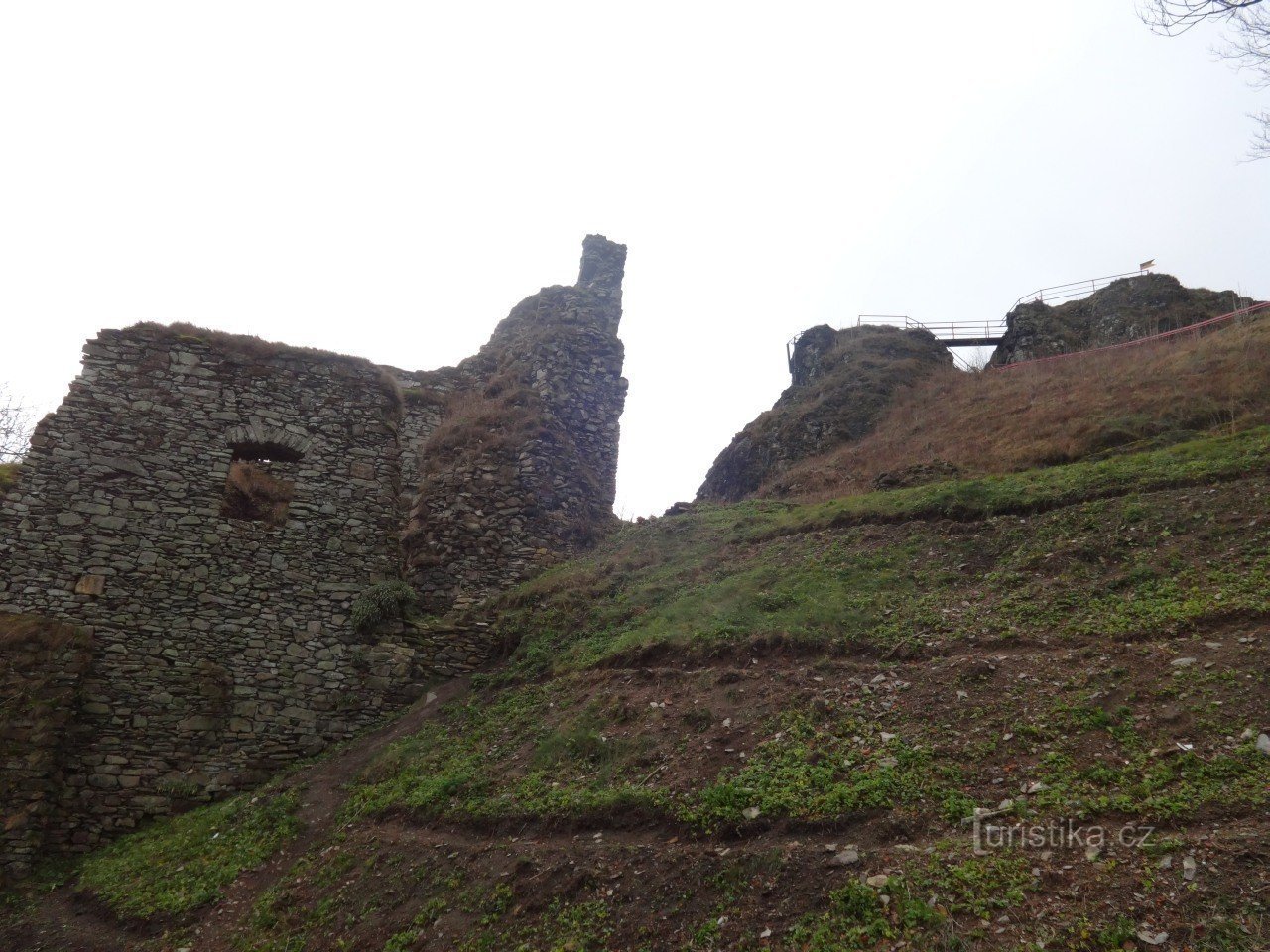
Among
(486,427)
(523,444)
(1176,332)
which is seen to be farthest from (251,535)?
(1176,332)

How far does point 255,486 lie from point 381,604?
161 inches

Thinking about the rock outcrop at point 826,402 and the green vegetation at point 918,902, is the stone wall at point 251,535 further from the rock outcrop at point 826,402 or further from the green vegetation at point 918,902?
the rock outcrop at point 826,402

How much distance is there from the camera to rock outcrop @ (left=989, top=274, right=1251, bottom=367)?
87.4 feet

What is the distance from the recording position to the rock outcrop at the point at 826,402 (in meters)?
25.8

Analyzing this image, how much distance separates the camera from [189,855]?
9273 millimetres

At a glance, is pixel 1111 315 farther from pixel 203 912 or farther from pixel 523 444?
pixel 203 912

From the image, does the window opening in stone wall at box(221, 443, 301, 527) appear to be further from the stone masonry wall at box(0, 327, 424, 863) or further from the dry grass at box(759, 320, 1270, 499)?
the dry grass at box(759, 320, 1270, 499)

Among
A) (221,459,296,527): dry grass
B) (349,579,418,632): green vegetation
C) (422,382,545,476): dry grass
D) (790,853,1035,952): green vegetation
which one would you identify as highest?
(422,382,545,476): dry grass

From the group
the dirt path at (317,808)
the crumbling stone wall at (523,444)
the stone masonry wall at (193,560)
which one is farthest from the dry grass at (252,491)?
the dirt path at (317,808)

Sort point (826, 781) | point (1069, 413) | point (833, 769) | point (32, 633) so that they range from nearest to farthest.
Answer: point (826, 781) → point (833, 769) → point (32, 633) → point (1069, 413)

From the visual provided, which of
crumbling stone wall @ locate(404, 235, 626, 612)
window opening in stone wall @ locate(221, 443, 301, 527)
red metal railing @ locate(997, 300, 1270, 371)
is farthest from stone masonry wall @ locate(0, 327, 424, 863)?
red metal railing @ locate(997, 300, 1270, 371)

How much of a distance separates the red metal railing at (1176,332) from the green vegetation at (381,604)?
23.0 meters

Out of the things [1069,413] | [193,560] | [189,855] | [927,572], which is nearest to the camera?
[189,855]

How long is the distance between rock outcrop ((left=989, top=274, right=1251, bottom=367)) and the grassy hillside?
60.5 ft
